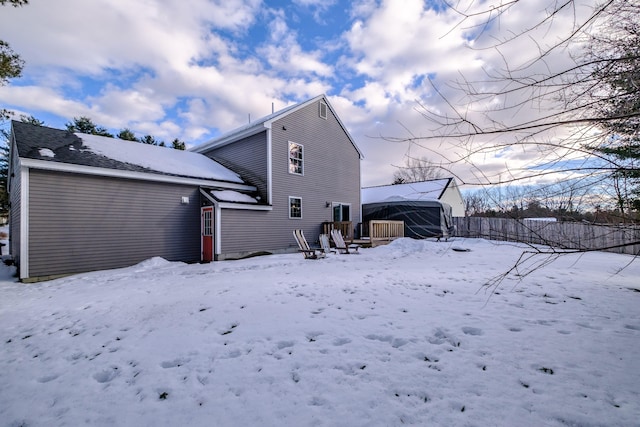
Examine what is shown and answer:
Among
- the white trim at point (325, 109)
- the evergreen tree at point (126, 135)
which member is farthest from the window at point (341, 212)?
the evergreen tree at point (126, 135)

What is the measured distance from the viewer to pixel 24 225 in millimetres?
6953

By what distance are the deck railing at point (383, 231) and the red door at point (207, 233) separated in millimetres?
6912

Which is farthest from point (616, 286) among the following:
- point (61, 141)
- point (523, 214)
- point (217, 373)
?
point (61, 141)

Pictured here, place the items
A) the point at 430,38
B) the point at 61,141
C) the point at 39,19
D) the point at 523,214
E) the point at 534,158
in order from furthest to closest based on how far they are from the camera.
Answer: the point at 61,141 < the point at 39,19 < the point at 430,38 < the point at 523,214 < the point at 534,158

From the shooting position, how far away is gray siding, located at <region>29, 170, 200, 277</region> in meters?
7.28

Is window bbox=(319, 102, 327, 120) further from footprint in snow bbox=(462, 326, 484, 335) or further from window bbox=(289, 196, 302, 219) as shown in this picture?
footprint in snow bbox=(462, 326, 484, 335)

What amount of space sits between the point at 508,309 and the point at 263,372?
3.37 meters

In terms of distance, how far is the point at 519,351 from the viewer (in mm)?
2520

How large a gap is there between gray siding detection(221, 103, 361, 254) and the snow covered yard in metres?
5.83

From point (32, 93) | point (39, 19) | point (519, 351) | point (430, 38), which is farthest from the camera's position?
point (32, 93)

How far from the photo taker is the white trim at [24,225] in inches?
272

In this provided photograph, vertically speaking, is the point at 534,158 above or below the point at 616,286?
above

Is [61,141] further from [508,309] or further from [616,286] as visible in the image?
[616,286]

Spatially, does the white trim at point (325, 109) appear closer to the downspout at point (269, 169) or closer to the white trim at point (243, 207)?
the downspout at point (269, 169)
